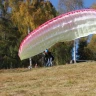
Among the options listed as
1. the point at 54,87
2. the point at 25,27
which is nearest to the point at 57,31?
the point at 54,87

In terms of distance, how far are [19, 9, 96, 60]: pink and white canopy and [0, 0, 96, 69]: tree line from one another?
15.5 meters

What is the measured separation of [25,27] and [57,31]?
743 inches

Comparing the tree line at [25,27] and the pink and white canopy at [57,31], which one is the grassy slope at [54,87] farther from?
the tree line at [25,27]

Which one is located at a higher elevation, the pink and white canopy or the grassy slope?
the pink and white canopy

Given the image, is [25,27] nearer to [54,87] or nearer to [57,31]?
[54,87]

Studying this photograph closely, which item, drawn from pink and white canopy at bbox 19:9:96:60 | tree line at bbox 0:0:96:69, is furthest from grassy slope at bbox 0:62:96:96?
tree line at bbox 0:0:96:69

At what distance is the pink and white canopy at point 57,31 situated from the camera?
2252 mm

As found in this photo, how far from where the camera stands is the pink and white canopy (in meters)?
2.25

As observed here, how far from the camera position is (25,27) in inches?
832

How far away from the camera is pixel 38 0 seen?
19.7m

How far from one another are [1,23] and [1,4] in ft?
4.28

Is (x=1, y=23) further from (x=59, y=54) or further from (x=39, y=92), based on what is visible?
(x=39, y=92)

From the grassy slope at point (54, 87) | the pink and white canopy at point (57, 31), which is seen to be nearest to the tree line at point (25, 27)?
the grassy slope at point (54, 87)

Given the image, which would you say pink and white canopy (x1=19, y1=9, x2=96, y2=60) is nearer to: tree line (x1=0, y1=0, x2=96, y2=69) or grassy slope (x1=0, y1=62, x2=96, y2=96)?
grassy slope (x1=0, y1=62, x2=96, y2=96)
